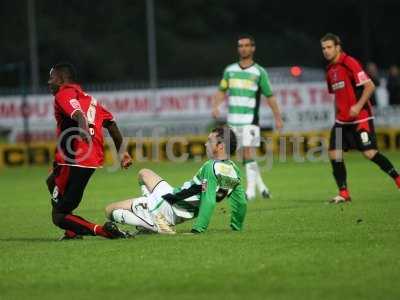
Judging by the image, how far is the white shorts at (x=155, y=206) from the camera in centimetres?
1213

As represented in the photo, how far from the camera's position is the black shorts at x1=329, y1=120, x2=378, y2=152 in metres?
16.1

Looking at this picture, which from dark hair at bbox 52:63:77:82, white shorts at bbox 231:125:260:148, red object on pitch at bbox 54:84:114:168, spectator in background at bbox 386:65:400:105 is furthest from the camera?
spectator in background at bbox 386:65:400:105

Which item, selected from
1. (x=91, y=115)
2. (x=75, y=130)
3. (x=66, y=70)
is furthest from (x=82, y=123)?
(x=66, y=70)

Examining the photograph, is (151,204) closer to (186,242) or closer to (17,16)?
(186,242)

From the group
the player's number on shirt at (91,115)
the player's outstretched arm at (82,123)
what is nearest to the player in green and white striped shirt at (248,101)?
the player's number on shirt at (91,115)

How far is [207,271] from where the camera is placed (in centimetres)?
972

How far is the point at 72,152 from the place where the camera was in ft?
39.1

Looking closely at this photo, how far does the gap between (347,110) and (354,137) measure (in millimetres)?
389

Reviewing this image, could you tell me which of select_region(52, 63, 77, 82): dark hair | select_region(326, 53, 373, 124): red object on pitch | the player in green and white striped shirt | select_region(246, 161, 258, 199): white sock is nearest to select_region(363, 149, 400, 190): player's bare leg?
select_region(326, 53, 373, 124): red object on pitch

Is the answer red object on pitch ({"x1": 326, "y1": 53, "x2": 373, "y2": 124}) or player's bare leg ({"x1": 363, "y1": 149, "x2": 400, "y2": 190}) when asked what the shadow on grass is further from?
player's bare leg ({"x1": 363, "y1": 149, "x2": 400, "y2": 190})

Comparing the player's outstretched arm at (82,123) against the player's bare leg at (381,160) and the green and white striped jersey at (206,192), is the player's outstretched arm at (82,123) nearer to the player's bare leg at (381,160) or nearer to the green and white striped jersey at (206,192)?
the green and white striped jersey at (206,192)

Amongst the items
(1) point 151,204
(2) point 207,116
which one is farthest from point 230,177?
(2) point 207,116

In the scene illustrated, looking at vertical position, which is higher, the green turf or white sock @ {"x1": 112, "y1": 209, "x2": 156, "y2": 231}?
white sock @ {"x1": 112, "y1": 209, "x2": 156, "y2": 231}

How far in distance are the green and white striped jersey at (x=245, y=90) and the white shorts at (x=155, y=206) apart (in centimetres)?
602
